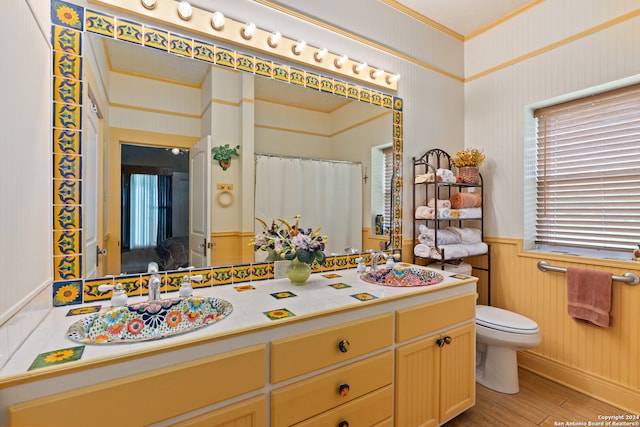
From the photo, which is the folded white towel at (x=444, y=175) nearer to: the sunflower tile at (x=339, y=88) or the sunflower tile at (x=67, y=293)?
the sunflower tile at (x=339, y=88)

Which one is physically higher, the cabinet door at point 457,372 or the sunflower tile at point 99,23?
the sunflower tile at point 99,23

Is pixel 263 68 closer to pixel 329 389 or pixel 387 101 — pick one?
pixel 387 101

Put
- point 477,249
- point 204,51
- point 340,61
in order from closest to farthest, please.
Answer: point 204,51
point 340,61
point 477,249

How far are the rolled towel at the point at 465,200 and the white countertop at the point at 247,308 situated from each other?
76 centimetres

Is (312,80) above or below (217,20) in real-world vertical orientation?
below

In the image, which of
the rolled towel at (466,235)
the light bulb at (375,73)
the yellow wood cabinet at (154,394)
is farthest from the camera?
the rolled towel at (466,235)

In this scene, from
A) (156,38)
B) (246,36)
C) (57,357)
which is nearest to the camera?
(57,357)

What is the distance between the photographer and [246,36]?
169cm

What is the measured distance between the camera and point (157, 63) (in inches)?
58.0

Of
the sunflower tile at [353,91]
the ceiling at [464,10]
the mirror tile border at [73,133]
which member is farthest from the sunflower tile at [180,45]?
the ceiling at [464,10]

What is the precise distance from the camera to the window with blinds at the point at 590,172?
6.51 feet

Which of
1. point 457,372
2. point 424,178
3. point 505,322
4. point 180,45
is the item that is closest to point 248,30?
point 180,45

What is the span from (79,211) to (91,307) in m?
0.40

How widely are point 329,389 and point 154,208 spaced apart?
45.9 inches
